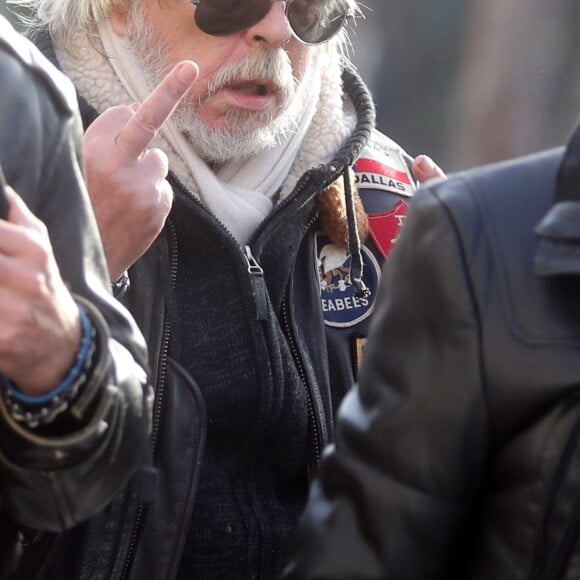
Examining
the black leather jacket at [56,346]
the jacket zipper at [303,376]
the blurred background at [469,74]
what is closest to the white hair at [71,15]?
the jacket zipper at [303,376]

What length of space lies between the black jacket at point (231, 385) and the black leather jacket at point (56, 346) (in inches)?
24.4

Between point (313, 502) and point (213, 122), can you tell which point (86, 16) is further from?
point (313, 502)

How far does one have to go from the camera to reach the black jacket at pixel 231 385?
298cm

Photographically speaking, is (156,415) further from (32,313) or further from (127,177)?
(32,313)

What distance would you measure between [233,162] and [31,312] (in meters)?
1.52

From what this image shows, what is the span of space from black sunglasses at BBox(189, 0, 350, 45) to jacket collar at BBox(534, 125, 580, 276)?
4.47ft

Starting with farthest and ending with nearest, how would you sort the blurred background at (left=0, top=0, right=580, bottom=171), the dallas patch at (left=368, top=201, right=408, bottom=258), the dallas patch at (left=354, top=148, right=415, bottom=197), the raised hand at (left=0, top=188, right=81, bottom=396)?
the blurred background at (left=0, top=0, right=580, bottom=171) → the dallas patch at (left=354, top=148, right=415, bottom=197) → the dallas patch at (left=368, top=201, right=408, bottom=258) → the raised hand at (left=0, top=188, right=81, bottom=396)

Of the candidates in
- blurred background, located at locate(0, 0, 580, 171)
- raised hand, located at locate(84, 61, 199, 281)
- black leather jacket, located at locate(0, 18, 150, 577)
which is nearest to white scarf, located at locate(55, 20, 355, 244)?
raised hand, located at locate(84, 61, 199, 281)

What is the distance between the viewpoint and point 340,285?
3.42 metres

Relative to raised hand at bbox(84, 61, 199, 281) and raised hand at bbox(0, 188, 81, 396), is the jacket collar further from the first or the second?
raised hand at bbox(84, 61, 199, 281)

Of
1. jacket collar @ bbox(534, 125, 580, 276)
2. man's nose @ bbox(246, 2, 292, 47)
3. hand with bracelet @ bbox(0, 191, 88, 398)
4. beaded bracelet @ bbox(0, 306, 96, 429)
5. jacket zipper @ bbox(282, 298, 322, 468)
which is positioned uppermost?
jacket collar @ bbox(534, 125, 580, 276)

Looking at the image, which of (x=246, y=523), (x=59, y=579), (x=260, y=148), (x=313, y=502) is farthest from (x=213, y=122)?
(x=313, y=502)

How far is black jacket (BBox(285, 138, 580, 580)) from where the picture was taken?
2146 mm

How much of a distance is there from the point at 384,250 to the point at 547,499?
1.42 meters
